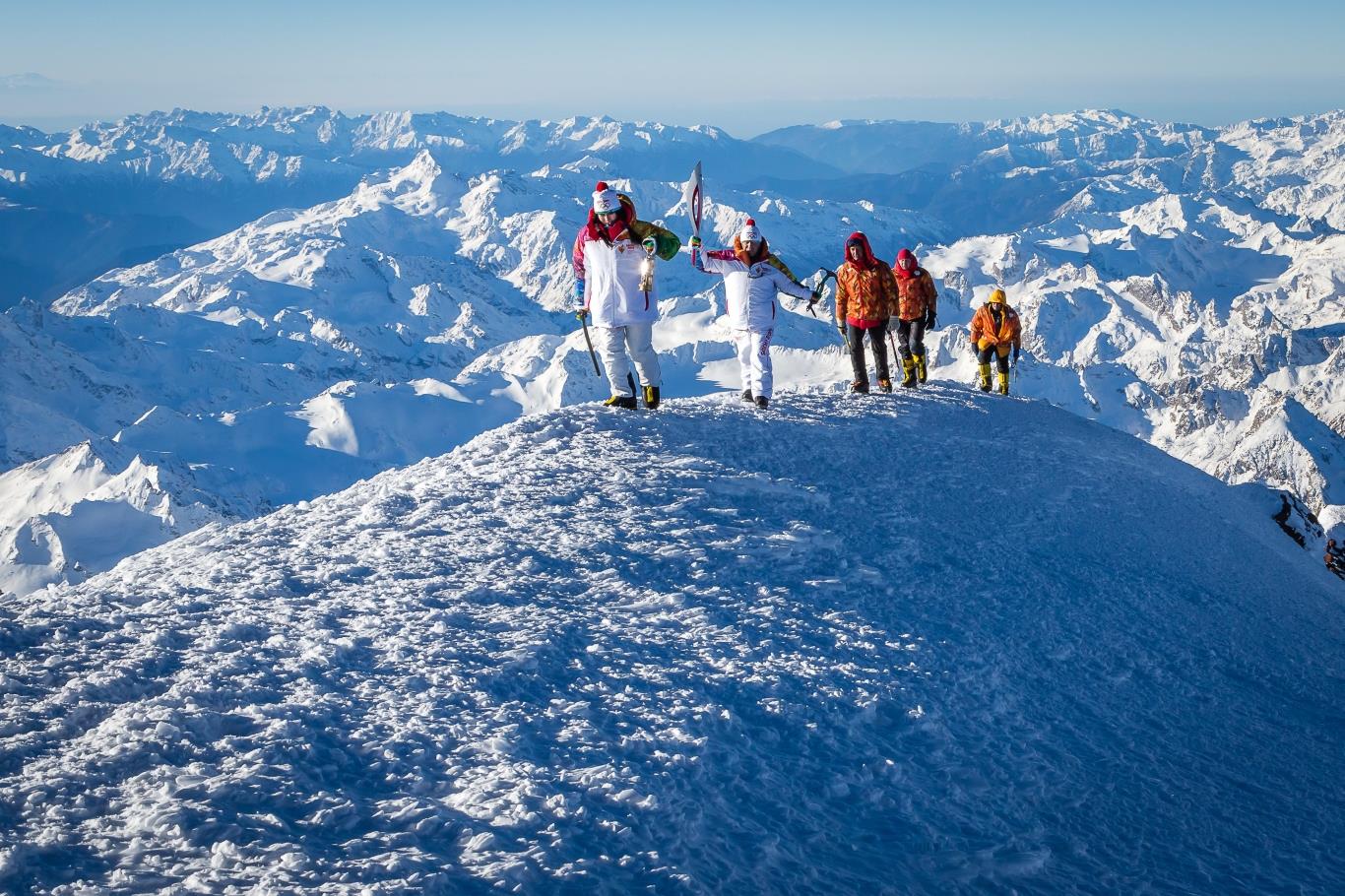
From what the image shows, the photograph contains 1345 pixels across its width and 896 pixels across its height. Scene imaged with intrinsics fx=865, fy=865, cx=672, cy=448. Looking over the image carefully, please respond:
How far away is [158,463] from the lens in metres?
Result: 107

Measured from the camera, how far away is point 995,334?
17828 millimetres

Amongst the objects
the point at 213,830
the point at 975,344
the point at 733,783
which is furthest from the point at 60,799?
the point at 975,344

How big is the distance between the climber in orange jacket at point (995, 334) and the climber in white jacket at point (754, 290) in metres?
6.17

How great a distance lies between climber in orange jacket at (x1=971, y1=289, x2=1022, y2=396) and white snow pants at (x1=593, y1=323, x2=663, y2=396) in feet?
27.6

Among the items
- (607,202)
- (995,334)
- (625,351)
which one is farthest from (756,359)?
(995,334)

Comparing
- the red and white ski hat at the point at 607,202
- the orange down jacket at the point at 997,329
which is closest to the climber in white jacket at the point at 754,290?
the red and white ski hat at the point at 607,202

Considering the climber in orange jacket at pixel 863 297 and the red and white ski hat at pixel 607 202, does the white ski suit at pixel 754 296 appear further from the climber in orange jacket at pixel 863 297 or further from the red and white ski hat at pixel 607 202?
the red and white ski hat at pixel 607 202

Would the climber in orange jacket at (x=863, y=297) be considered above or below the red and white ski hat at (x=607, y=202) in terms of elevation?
below

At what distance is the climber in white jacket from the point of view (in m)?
13.1

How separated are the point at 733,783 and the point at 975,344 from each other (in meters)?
15.4

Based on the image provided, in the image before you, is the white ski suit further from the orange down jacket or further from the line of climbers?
the orange down jacket

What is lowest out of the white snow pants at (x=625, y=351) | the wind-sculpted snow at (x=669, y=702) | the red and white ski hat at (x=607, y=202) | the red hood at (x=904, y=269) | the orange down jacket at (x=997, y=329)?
the wind-sculpted snow at (x=669, y=702)

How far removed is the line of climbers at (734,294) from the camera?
11805 millimetres

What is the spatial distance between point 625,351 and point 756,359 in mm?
2253
